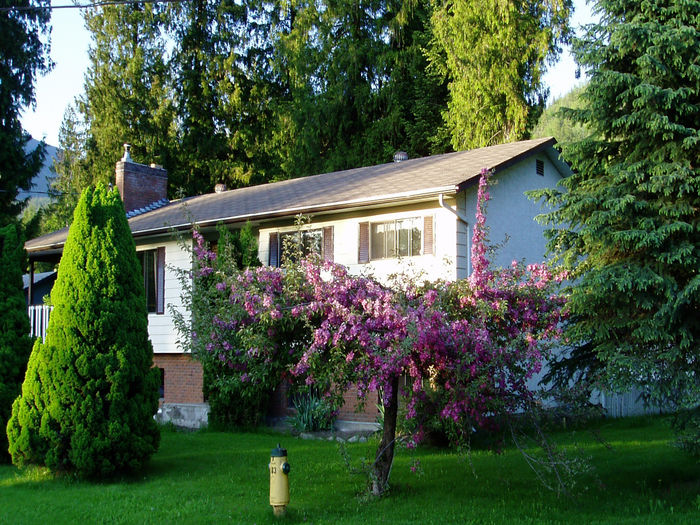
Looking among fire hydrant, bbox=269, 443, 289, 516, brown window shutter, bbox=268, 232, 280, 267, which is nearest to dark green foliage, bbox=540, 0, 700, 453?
fire hydrant, bbox=269, 443, 289, 516

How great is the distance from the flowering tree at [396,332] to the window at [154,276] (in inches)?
392

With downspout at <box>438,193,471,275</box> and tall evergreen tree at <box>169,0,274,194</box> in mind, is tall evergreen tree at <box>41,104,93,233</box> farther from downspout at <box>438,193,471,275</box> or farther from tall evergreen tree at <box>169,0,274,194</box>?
downspout at <box>438,193,471,275</box>

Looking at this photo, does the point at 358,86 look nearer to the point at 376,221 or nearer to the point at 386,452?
the point at 376,221

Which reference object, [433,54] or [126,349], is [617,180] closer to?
[126,349]

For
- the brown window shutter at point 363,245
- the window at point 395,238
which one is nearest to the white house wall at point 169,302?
the brown window shutter at point 363,245

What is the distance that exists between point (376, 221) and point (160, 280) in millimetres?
6592

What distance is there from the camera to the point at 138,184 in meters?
21.7

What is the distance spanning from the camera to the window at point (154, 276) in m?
17.7

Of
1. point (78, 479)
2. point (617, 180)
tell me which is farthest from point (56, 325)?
point (617, 180)

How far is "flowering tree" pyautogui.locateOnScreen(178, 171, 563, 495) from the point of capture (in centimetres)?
716

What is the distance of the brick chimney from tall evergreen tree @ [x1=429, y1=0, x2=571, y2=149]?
9.84m

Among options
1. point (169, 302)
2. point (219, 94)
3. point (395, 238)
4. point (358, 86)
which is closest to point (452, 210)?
point (395, 238)

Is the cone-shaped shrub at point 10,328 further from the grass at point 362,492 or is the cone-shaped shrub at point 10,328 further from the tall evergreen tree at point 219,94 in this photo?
the tall evergreen tree at point 219,94

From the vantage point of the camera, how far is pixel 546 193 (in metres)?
8.84
